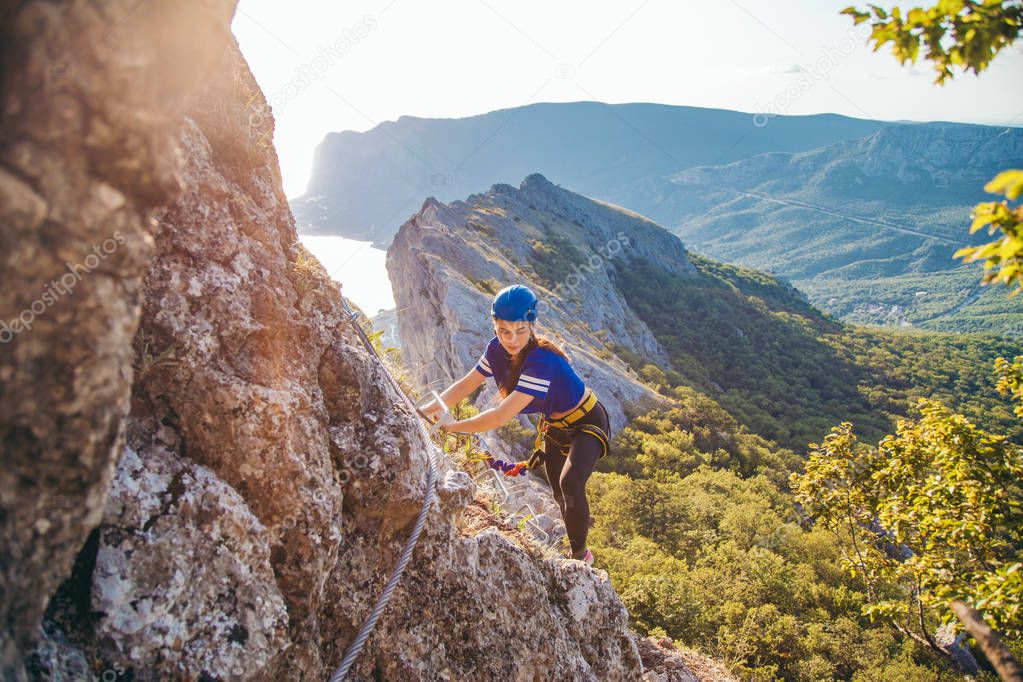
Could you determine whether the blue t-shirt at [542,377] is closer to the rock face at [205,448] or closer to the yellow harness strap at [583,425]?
the yellow harness strap at [583,425]

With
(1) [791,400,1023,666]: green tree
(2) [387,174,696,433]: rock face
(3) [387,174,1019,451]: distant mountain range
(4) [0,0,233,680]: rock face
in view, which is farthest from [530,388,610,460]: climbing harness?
(4) [0,0,233,680]: rock face

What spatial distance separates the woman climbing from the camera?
5.14 metres

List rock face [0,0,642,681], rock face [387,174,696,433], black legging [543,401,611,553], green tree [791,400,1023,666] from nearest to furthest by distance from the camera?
rock face [0,0,642,681]
green tree [791,400,1023,666]
black legging [543,401,611,553]
rock face [387,174,696,433]

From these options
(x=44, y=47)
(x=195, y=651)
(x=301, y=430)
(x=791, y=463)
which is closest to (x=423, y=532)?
(x=301, y=430)

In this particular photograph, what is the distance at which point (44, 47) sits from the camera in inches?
62.0

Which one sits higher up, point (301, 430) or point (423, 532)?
point (301, 430)

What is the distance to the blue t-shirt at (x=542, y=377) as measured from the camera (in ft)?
17.0

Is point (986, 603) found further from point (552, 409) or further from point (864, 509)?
point (864, 509)

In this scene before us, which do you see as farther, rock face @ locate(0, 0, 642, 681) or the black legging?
the black legging

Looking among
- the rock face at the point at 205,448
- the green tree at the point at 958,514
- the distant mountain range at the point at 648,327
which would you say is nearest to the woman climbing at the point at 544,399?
the rock face at the point at 205,448

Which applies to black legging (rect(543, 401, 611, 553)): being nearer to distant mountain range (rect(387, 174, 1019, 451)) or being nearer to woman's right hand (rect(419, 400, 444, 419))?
woman's right hand (rect(419, 400, 444, 419))

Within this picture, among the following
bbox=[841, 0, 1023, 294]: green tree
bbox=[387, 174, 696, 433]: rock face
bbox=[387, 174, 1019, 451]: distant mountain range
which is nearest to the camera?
bbox=[841, 0, 1023, 294]: green tree

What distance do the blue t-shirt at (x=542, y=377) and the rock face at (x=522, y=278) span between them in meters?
1.70

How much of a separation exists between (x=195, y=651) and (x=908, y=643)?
20.8 meters
